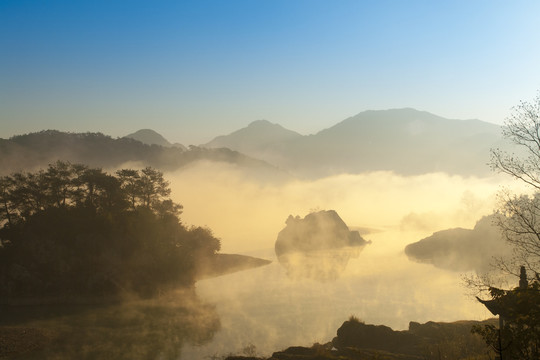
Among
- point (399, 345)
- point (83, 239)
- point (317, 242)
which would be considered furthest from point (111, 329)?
point (317, 242)

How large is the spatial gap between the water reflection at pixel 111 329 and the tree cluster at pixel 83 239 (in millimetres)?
4913

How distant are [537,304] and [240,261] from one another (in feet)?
294

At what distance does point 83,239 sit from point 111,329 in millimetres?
23814

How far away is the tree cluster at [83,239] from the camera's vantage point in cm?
6838

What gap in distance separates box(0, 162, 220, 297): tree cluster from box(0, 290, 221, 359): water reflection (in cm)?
491

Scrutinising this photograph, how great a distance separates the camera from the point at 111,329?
54938 mm

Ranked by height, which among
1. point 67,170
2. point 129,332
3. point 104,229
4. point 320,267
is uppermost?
point 67,170

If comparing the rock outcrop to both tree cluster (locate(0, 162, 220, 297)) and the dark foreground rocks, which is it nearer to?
tree cluster (locate(0, 162, 220, 297))

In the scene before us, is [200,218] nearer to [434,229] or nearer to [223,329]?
[434,229]

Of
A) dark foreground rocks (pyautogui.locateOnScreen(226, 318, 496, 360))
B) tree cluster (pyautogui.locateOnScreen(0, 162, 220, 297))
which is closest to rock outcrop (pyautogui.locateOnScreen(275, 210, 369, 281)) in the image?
tree cluster (pyautogui.locateOnScreen(0, 162, 220, 297))

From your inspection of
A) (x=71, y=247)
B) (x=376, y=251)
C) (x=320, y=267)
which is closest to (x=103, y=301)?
(x=71, y=247)

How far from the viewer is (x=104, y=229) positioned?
7500cm

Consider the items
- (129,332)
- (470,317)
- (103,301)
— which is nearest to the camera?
(129,332)

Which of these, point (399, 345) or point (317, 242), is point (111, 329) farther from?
point (317, 242)
